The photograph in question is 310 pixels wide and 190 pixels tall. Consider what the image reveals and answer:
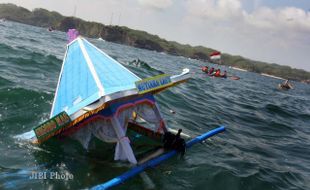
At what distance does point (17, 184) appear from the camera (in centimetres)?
769

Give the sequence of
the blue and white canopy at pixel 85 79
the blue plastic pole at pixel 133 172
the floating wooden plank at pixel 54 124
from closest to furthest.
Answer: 1. the blue plastic pole at pixel 133 172
2. the floating wooden plank at pixel 54 124
3. the blue and white canopy at pixel 85 79

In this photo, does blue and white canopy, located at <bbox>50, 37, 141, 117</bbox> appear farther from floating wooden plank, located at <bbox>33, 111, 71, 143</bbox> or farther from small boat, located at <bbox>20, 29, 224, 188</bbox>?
floating wooden plank, located at <bbox>33, 111, 71, 143</bbox>

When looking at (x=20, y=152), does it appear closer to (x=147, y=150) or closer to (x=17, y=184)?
(x=17, y=184)

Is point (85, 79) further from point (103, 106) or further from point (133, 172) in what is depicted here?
point (133, 172)

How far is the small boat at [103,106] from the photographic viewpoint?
7.77m

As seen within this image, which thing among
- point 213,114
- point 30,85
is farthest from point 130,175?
point 213,114

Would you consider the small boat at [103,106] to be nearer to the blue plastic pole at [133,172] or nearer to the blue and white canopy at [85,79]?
the blue and white canopy at [85,79]

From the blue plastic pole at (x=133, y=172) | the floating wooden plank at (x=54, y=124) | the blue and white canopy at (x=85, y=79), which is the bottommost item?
the blue plastic pole at (x=133, y=172)

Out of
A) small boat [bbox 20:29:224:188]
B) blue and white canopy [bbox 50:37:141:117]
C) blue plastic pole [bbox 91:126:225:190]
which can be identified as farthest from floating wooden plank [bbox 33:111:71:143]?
blue plastic pole [bbox 91:126:225:190]

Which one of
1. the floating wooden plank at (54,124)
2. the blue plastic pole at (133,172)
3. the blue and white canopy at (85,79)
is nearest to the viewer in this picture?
the blue plastic pole at (133,172)

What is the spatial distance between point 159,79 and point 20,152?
438 cm

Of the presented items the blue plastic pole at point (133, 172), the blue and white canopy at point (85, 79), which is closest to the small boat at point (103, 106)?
the blue and white canopy at point (85, 79)

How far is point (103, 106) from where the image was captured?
7.50 meters

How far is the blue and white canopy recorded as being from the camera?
8.74 meters
